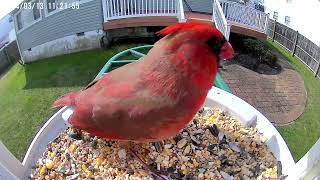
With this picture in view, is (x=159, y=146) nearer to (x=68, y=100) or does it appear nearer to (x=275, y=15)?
(x=68, y=100)

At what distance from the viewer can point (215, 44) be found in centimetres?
107

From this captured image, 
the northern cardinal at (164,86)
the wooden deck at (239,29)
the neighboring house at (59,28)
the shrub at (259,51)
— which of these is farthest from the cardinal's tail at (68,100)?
the shrub at (259,51)

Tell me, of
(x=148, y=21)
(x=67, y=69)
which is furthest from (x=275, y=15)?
(x=67, y=69)

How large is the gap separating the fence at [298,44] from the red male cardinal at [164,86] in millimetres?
2657

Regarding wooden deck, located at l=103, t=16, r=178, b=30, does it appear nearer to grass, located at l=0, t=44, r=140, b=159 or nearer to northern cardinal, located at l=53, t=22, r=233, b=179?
grass, located at l=0, t=44, r=140, b=159

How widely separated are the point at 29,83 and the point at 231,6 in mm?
1979

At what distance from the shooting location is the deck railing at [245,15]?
13.8 feet

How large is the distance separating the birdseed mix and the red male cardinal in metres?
0.22

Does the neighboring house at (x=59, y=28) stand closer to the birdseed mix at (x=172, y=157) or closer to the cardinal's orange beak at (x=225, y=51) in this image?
the birdseed mix at (x=172, y=157)

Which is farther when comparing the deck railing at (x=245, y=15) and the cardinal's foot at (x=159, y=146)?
the deck railing at (x=245, y=15)

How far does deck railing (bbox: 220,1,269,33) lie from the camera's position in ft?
13.8

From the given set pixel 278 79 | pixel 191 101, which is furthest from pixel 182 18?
pixel 191 101

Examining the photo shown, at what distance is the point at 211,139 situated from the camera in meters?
1.50

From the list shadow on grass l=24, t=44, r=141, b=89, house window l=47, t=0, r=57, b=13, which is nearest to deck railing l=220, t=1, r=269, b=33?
shadow on grass l=24, t=44, r=141, b=89
